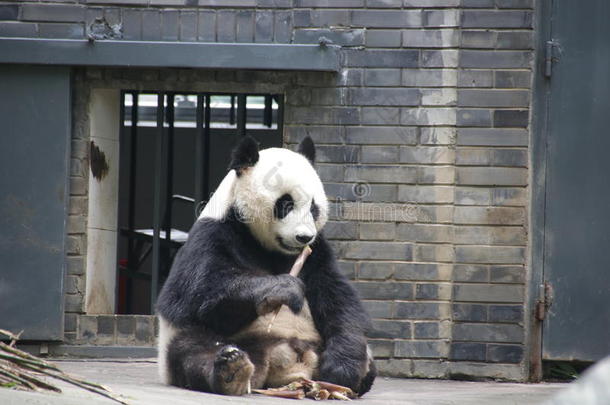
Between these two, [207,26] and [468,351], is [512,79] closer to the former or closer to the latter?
[468,351]

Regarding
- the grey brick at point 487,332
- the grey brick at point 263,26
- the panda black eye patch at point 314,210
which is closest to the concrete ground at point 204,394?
the grey brick at point 487,332

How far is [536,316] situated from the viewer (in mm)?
6801

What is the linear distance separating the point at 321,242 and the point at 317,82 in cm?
195

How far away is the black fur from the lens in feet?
15.9

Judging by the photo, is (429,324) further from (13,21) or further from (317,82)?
(13,21)

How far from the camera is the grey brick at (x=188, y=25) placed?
691 cm

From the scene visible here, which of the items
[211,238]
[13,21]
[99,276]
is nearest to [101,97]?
[13,21]

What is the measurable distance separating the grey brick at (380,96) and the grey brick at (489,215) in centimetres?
81

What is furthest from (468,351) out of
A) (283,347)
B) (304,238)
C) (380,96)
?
(304,238)

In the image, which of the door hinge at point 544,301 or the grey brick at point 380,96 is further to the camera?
the grey brick at point 380,96

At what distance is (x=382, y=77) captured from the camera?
6887mm

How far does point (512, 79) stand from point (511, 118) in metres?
0.26

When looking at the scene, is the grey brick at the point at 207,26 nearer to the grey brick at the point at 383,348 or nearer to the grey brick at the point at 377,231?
the grey brick at the point at 377,231

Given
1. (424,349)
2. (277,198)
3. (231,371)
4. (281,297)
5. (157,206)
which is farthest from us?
(157,206)
